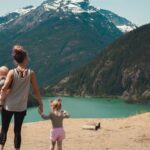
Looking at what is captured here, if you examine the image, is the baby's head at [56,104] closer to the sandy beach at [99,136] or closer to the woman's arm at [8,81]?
the woman's arm at [8,81]

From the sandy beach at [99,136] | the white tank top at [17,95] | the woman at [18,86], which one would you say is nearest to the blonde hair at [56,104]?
the woman at [18,86]

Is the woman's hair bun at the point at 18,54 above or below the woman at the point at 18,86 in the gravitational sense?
above

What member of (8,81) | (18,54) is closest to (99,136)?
(8,81)

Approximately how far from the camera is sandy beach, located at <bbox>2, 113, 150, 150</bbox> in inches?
549

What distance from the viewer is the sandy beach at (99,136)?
14.0m

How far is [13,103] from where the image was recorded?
29.6 ft

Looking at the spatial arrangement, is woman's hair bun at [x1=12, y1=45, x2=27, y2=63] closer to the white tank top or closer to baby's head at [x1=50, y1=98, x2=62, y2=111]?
the white tank top

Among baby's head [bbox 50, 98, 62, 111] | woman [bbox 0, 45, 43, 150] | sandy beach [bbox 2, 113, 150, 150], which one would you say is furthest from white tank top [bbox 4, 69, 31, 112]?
sandy beach [bbox 2, 113, 150, 150]

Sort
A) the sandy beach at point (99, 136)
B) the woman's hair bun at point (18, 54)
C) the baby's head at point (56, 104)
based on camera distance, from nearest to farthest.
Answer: the woman's hair bun at point (18, 54)
the baby's head at point (56, 104)
the sandy beach at point (99, 136)

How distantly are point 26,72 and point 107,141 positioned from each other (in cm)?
671

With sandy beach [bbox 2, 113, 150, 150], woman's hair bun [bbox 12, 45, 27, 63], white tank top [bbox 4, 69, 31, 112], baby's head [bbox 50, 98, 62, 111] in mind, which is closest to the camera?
woman's hair bun [bbox 12, 45, 27, 63]

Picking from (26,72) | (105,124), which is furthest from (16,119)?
(105,124)

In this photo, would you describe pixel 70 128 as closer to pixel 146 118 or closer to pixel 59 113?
pixel 146 118

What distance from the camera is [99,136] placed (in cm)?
1636
